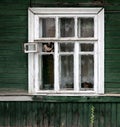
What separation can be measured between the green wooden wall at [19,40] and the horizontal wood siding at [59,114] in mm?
316

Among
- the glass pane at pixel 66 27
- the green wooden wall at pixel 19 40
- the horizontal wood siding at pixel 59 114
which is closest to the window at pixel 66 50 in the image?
the glass pane at pixel 66 27

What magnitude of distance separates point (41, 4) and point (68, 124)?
221 cm

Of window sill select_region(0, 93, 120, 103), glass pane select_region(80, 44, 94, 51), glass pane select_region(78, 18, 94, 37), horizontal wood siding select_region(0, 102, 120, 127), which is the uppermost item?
glass pane select_region(78, 18, 94, 37)

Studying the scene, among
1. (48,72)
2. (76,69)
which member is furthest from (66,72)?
(48,72)

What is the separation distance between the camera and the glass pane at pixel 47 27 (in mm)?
7375

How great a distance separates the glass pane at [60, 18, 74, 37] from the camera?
7363 millimetres

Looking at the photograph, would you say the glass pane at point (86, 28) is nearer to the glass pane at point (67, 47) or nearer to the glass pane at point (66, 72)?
the glass pane at point (67, 47)

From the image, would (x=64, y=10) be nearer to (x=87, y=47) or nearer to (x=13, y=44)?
(x=87, y=47)

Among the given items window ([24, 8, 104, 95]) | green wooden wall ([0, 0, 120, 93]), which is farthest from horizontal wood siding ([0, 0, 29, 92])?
window ([24, 8, 104, 95])

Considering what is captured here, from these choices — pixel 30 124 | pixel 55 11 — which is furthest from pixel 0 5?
pixel 30 124

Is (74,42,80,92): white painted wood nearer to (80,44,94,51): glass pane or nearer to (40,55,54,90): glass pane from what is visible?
(80,44,94,51): glass pane

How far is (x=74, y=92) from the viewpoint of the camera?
729 centimetres

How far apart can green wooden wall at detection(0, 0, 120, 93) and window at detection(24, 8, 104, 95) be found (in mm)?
101

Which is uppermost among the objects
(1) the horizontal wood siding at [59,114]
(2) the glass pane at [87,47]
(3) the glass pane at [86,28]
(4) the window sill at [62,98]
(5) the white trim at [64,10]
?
(5) the white trim at [64,10]
